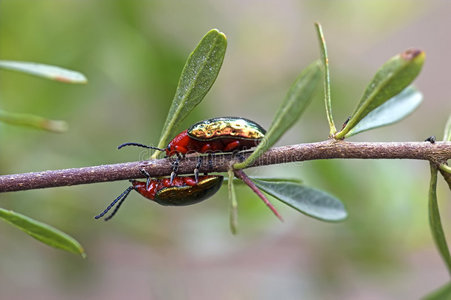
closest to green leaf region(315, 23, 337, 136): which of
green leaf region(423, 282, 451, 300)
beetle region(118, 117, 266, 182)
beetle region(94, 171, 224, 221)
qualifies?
beetle region(118, 117, 266, 182)

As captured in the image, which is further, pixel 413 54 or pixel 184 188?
pixel 184 188

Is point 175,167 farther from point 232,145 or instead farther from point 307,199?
point 307,199

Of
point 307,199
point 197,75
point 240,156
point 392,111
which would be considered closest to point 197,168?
point 240,156

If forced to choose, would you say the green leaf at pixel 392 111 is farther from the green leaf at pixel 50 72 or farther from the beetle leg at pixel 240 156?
the green leaf at pixel 50 72

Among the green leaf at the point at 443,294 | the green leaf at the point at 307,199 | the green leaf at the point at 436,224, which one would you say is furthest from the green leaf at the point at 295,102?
the green leaf at the point at 443,294

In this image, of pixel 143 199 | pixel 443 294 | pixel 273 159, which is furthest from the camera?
pixel 143 199

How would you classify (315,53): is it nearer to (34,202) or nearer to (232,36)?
(232,36)

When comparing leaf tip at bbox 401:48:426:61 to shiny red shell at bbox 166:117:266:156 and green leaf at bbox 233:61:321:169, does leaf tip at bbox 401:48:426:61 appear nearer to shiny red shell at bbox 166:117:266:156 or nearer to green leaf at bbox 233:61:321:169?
green leaf at bbox 233:61:321:169
